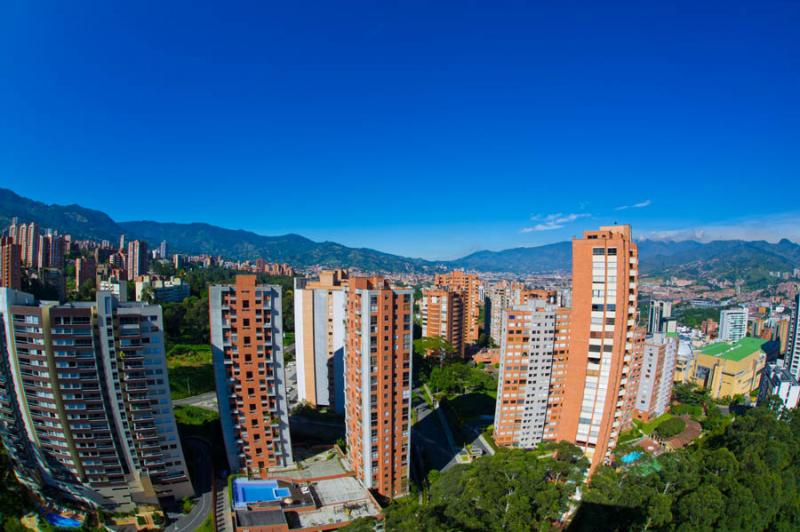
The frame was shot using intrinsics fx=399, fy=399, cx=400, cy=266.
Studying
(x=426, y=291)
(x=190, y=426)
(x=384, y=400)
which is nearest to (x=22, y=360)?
(x=190, y=426)

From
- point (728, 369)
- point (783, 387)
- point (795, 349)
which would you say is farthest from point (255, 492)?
point (795, 349)

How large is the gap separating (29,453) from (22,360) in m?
3.73

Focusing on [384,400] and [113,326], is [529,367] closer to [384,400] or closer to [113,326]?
[384,400]

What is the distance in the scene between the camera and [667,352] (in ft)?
80.2

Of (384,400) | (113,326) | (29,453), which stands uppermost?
(113,326)

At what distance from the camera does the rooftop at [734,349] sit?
1210 inches

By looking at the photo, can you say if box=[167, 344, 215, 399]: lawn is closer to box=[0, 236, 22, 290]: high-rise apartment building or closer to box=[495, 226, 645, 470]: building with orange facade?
box=[0, 236, 22, 290]: high-rise apartment building

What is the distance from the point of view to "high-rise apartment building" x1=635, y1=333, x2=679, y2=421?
23750 millimetres

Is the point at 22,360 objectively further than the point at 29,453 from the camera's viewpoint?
No

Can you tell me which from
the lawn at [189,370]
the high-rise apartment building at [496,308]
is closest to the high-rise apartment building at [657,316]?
the high-rise apartment building at [496,308]

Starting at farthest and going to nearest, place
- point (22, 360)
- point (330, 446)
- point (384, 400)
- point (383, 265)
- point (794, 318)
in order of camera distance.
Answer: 1. point (383, 265)
2. point (794, 318)
3. point (330, 446)
4. point (384, 400)
5. point (22, 360)

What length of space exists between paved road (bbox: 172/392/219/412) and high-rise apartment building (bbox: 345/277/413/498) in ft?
44.5

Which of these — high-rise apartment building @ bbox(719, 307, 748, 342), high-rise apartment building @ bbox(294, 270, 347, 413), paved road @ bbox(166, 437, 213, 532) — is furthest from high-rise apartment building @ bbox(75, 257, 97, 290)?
high-rise apartment building @ bbox(719, 307, 748, 342)

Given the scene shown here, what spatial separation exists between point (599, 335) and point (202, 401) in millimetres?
24575
